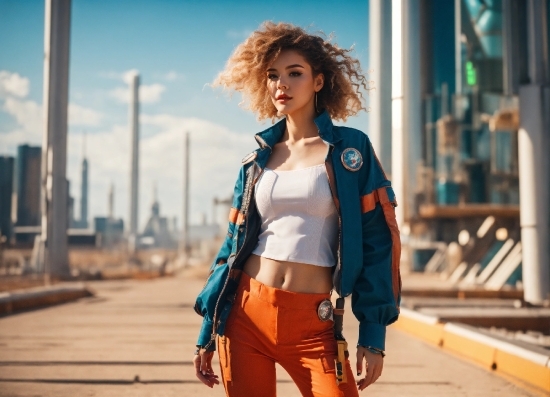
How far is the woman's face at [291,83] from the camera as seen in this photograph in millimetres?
2818

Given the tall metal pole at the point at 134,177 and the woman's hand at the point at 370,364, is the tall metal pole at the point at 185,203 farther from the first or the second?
the woman's hand at the point at 370,364

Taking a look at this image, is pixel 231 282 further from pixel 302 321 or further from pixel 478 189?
pixel 478 189

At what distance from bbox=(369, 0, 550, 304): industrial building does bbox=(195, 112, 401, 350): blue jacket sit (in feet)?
10.4

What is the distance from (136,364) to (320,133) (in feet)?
15.6

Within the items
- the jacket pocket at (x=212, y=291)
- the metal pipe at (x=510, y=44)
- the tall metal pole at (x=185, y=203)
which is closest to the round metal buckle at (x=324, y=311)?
the jacket pocket at (x=212, y=291)

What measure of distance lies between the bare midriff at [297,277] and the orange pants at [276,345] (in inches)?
1.1

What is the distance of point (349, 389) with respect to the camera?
2465mm

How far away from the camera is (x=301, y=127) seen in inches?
114

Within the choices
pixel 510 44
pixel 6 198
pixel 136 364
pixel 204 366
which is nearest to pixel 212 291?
pixel 204 366

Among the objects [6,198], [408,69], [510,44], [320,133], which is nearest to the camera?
[320,133]

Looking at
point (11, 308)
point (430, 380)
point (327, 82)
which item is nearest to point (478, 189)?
point (11, 308)

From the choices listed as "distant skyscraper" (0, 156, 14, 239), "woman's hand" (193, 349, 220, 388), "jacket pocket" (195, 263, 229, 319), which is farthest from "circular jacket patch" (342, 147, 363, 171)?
"distant skyscraper" (0, 156, 14, 239)

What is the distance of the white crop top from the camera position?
262 centimetres

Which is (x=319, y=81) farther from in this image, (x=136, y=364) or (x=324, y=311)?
(x=136, y=364)
